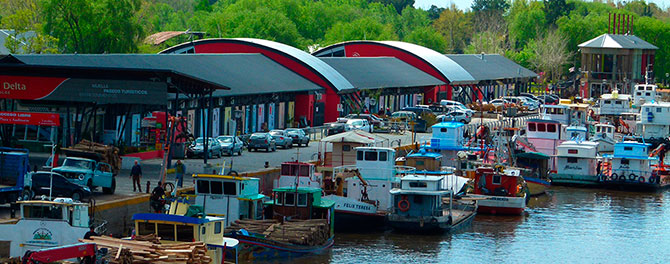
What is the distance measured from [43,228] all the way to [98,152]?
15.0 m

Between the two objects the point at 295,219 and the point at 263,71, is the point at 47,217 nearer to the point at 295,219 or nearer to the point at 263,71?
the point at 295,219

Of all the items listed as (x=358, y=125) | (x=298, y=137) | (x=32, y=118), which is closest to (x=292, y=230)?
(x=32, y=118)

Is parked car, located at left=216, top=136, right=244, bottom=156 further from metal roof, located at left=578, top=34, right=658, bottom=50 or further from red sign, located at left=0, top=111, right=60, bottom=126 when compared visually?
metal roof, located at left=578, top=34, right=658, bottom=50

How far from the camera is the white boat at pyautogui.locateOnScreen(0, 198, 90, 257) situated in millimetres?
33094

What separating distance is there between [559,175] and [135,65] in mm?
26038

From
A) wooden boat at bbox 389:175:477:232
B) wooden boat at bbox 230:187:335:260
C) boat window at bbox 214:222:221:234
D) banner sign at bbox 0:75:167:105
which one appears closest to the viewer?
boat window at bbox 214:222:221:234

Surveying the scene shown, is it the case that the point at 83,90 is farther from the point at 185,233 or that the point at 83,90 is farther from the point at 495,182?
the point at 495,182

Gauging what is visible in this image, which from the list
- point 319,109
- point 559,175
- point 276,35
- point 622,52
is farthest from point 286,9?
point 559,175

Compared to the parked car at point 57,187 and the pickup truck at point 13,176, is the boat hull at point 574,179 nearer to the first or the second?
the parked car at point 57,187

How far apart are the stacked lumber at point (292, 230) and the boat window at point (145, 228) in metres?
5.54

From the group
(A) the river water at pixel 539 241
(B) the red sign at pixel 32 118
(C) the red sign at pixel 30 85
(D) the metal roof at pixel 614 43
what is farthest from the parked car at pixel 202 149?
(D) the metal roof at pixel 614 43

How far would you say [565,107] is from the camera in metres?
85.4

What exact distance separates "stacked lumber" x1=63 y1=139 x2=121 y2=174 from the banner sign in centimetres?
369

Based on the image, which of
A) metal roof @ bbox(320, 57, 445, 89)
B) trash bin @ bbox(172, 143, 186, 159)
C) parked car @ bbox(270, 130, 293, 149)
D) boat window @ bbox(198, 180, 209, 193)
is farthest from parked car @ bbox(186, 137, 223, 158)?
metal roof @ bbox(320, 57, 445, 89)
